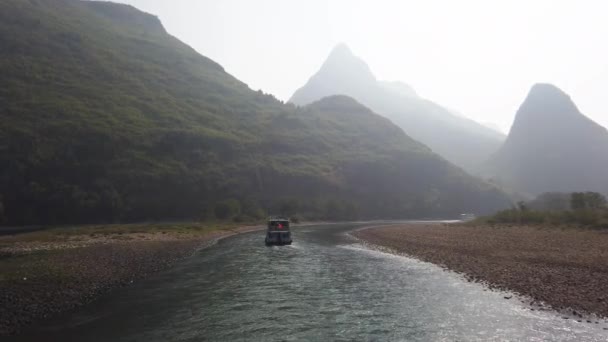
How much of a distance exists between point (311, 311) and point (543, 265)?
23251mm

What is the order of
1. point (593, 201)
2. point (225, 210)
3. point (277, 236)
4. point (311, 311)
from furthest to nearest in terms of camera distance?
point (225, 210) < point (593, 201) < point (277, 236) < point (311, 311)

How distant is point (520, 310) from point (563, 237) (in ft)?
113

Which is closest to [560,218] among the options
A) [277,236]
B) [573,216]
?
[573,216]

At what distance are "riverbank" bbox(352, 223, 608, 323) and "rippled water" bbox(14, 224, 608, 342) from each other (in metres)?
1.99

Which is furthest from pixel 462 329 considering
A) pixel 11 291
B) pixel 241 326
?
pixel 11 291

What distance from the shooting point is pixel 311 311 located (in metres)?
24.2

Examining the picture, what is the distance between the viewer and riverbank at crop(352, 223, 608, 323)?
2347 cm

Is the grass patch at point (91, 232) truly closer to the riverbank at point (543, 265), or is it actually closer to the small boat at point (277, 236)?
the small boat at point (277, 236)

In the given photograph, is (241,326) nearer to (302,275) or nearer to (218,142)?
(302,275)

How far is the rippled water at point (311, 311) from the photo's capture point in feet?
64.2

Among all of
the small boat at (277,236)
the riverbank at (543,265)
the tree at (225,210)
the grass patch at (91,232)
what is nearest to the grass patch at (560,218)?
the riverbank at (543,265)

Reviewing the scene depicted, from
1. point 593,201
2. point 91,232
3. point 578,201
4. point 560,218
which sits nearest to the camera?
point 560,218

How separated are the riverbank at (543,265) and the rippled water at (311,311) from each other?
1992mm

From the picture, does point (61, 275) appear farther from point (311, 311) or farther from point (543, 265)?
point (543, 265)
